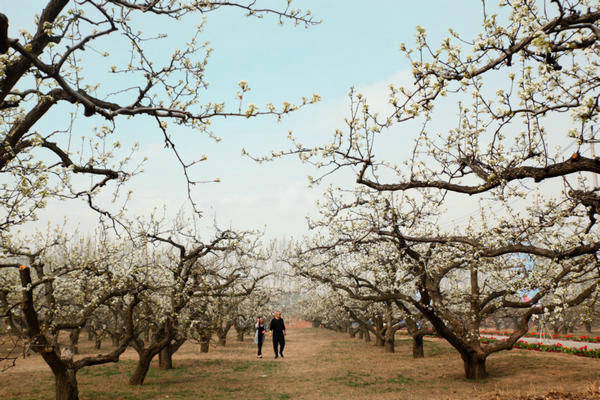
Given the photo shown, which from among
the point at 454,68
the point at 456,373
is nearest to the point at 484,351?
the point at 456,373

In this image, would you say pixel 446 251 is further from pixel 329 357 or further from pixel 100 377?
pixel 100 377

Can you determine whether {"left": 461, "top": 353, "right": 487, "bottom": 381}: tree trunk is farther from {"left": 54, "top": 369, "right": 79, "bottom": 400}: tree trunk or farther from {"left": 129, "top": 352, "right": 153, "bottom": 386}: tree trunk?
{"left": 54, "top": 369, "right": 79, "bottom": 400}: tree trunk

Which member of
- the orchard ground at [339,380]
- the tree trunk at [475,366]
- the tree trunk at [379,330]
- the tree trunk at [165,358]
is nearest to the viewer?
the orchard ground at [339,380]

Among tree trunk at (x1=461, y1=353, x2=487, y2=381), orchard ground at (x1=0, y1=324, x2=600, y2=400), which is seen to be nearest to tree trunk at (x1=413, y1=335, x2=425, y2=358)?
orchard ground at (x1=0, y1=324, x2=600, y2=400)

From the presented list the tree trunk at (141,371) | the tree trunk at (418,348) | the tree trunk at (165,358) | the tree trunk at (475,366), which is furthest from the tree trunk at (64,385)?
the tree trunk at (418,348)

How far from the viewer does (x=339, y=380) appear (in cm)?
1478

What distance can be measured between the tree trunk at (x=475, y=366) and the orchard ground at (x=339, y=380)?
1.14 feet

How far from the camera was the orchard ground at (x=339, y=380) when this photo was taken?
39.0 feet

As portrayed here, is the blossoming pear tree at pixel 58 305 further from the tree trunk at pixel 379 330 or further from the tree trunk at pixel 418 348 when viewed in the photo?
the tree trunk at pixel 379 330

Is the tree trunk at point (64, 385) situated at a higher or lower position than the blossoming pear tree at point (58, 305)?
lower

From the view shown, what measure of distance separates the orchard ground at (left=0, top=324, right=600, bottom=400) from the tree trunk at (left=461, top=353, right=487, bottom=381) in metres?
0.35

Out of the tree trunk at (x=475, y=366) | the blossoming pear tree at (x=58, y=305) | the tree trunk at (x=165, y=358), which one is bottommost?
the tree trunk at (x=165, y=358)

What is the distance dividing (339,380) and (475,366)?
15.4ft

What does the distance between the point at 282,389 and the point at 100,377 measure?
810cm
